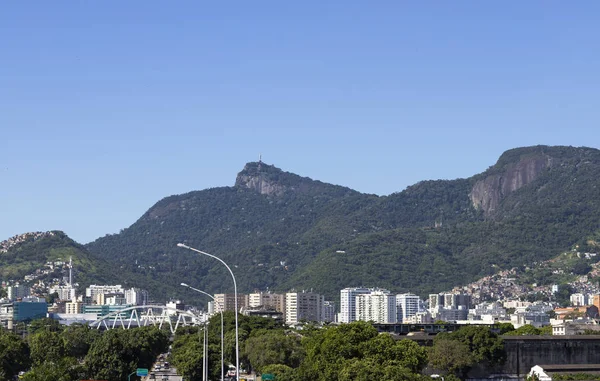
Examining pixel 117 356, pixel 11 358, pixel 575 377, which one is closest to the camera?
pixel 575 377

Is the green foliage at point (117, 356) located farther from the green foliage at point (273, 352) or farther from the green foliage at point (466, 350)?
the green foliage at point (466, 350)

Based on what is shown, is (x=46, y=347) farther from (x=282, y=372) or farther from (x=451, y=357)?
(x=451, y=357)

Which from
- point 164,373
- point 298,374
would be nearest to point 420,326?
point 164,373

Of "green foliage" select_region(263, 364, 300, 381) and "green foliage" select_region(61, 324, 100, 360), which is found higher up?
"green foliage" select_region(61, 324, 100, 360)

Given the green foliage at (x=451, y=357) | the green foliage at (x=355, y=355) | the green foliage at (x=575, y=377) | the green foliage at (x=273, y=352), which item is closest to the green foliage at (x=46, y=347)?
the green foliage at (x=273, y=352)

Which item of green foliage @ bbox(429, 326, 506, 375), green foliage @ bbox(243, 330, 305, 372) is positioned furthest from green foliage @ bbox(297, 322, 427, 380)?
green foliage @ bbox(243, 330, 305, 372)

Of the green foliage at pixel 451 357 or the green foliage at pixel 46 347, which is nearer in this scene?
the green foliage at pixel 451 357

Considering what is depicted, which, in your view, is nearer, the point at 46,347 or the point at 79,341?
the point at 46,347

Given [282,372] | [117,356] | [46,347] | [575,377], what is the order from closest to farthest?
[282,372], [575,377], [117,356], [46,347]

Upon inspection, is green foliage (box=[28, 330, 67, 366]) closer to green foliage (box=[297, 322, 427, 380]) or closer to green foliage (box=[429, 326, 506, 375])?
green foliage (box=[429, 326, 506, 375])

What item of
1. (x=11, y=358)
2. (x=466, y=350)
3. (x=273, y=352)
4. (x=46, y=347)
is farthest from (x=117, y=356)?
(x=466, y=350)

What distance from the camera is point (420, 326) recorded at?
17100cm

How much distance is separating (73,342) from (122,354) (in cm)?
4161

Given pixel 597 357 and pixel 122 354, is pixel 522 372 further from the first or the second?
pixel 122 354
